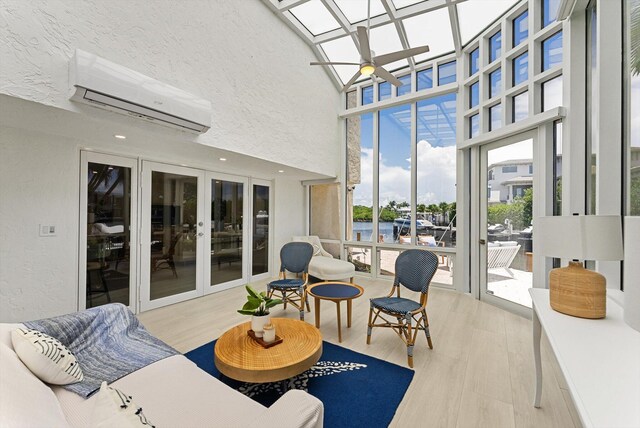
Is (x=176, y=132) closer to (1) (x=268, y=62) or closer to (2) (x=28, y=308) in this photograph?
(1) (x=268, y=62)

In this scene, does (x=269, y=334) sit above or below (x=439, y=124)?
below

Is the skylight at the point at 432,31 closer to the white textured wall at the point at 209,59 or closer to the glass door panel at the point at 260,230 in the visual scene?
the white textured wall at the point at 209,59

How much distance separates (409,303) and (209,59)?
3.46 meters

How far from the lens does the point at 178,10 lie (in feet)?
9.18

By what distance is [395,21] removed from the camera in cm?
417

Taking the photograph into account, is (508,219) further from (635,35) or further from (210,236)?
(210,236)

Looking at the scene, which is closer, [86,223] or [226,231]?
[86,223]

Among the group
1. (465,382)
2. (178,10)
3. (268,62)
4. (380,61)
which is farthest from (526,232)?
(178,10)

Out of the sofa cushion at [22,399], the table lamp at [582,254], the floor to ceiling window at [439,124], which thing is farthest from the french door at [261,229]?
the table lamp at [582,254]

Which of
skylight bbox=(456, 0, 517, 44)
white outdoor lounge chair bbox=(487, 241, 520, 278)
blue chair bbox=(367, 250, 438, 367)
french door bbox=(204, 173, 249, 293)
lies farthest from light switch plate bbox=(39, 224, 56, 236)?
skylight bbox=(456, 0, 517, 44)

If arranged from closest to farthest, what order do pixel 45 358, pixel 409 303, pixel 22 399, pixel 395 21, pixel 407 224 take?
pixel 22 399, pixel 45 358, pixel 409 303, pixel 395 21, pixel 407 224

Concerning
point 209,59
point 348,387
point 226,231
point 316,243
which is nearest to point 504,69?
point 209,59

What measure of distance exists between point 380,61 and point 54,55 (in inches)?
112

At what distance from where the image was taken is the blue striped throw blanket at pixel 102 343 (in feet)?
5.13
